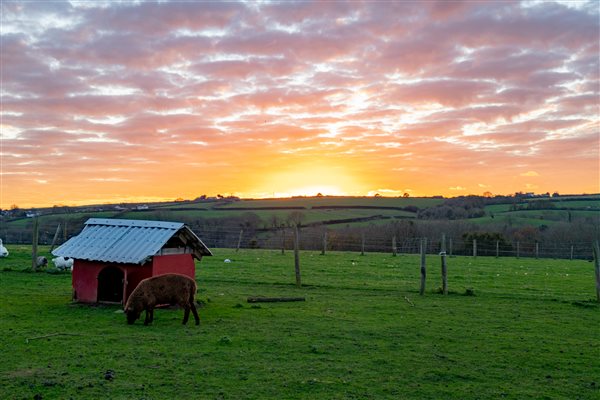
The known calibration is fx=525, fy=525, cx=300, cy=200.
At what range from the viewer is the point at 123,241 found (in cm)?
1967

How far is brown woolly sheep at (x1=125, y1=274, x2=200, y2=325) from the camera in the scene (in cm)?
1612

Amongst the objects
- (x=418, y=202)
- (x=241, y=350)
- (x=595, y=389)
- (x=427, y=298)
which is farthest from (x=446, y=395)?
(x=418, y=202)

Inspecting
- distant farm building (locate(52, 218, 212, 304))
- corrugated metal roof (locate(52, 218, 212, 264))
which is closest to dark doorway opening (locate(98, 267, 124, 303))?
distant farm building (locate(52, 218, 212, 304))

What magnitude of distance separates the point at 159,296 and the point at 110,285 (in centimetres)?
477

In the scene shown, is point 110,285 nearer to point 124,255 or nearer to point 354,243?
point 124,255

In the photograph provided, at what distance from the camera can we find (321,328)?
15.8 metres

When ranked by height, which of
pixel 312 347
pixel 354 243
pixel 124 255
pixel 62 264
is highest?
pixel 124 255

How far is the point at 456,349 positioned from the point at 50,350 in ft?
33.1

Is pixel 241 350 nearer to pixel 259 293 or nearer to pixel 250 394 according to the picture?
pixel 250 394

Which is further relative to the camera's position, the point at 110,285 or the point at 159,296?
the point at 110,285

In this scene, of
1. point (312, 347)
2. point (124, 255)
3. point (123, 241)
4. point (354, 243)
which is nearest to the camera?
point (312, 347)

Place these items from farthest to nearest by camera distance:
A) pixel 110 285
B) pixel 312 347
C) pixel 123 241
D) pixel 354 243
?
pixel 354 243 < pixel 110 285 < pixel 123 241 < pixel 312 347

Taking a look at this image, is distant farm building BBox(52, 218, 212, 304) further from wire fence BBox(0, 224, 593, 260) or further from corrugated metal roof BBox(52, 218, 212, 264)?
wire fence BBox(0, 224, 593, 260)

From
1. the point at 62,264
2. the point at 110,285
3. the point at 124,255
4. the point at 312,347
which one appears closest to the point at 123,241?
the point at 124,255
